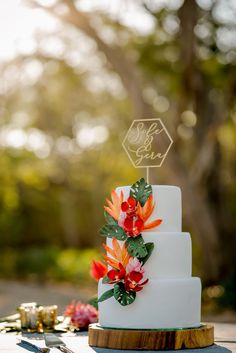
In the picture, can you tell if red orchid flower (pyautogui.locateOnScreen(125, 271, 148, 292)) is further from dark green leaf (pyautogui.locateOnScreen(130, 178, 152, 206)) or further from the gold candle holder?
the gold candle holder

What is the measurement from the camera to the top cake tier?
537 cm

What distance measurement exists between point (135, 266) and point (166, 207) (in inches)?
18.2

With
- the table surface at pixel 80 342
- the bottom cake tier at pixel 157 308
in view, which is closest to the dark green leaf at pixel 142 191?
the bottom cake tier at pixel 157 308

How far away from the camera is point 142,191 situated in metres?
5.34

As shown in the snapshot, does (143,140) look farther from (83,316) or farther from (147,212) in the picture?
(83,316)

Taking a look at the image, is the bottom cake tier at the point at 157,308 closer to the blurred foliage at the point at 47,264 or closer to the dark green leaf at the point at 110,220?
the dark green leaf at the point at 110,220

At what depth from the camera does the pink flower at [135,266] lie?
5199 millimetres

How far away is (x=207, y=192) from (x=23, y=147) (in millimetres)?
10618

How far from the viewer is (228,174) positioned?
75.6ft

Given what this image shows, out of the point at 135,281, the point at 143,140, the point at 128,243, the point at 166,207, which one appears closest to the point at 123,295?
the point at 135,281

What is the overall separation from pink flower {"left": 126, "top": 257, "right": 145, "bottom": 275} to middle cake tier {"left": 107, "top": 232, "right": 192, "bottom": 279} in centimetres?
7

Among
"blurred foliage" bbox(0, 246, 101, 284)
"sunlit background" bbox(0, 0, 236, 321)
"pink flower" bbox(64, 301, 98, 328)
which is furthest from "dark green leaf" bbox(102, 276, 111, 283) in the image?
"blurred foliage" bbox(0, 246, 101, 284)

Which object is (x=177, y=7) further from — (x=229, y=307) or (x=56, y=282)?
(x=56, y=282)

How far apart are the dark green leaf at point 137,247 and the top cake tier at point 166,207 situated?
6.6 inches
